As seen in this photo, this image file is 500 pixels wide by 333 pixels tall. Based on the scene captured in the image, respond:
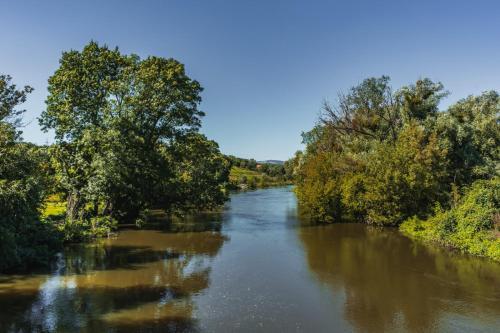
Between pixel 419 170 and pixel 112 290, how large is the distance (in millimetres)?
25888

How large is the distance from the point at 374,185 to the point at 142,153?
20547 mm

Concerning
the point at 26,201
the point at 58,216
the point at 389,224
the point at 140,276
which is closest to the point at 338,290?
the point at 140,276

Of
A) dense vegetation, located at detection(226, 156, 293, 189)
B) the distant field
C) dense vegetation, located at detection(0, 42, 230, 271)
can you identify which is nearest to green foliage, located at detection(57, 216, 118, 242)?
dense vegetation, located at detection(0, 42, 230, 271)

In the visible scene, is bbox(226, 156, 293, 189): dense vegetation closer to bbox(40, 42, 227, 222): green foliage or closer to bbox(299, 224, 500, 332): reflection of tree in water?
bbox(40, 42, 227, 222): green foliage

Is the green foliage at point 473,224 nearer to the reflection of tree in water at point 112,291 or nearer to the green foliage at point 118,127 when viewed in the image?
the reflection of tree in water at point 112,291

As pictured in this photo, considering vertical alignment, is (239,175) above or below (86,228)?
above

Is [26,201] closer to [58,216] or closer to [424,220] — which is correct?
[58,216]

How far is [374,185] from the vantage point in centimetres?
3619

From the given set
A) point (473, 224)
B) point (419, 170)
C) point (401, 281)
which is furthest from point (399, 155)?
point (401, 281)

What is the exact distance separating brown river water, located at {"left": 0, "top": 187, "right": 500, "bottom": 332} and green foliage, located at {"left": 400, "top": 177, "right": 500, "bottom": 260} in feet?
4.97

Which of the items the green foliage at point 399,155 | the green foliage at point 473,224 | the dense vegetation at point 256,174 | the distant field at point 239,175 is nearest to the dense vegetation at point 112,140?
the green foliage at point 399,155

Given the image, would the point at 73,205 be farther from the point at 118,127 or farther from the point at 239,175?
the point at 239,175

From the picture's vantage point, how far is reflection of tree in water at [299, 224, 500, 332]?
15.4 m

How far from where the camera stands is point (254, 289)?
18344mm
